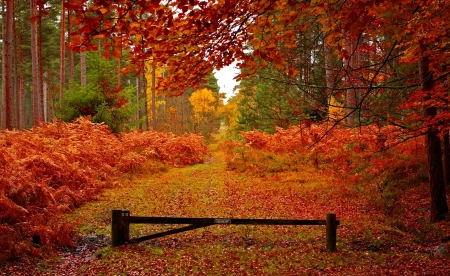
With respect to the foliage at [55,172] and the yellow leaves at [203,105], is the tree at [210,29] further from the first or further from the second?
the yellow leaves at [203,105]

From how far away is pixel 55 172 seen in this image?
9.90m

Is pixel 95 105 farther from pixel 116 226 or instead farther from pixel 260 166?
pixel 116 226

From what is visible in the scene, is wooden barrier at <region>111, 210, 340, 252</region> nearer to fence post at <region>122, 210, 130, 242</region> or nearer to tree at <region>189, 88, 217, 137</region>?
fence post at <region>122, 210, 130, 242</region>

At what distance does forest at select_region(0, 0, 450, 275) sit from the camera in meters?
4.07

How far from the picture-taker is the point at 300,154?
52.4ft

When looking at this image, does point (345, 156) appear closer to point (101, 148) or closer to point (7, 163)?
point (101, 148)

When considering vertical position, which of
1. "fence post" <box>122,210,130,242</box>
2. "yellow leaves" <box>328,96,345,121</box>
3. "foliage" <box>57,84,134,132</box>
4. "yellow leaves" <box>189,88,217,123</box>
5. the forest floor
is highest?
"yellow leaves" <box>189,88,217,123</box>

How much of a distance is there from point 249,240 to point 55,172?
5821 mm

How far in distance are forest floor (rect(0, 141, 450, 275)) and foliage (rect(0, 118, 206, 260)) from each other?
1.25 feet

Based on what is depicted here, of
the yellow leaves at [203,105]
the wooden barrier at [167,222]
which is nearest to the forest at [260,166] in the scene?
the wooden barrier at [167,222]

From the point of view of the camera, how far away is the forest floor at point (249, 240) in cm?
561

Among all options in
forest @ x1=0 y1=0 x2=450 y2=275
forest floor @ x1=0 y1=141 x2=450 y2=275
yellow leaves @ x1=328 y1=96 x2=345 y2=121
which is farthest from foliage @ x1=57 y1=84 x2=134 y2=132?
yellow leaves @ x1=328 y1=96 x2=345 y2=121

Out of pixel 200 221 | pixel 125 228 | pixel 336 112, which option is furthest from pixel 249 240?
pixel 336 112

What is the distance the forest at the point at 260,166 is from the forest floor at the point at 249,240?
43 mm
